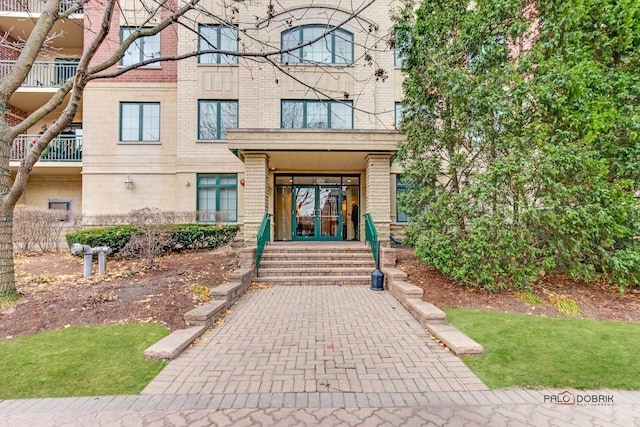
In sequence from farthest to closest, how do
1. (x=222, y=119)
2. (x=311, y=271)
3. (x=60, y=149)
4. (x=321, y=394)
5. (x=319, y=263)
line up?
(x=60, y=149) → (x=222, y=119) → (x=319, y=263) → (x=311, y=271) → (x=321, y=394)

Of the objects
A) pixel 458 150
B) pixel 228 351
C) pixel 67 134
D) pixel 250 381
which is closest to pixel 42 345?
pixel 228 351

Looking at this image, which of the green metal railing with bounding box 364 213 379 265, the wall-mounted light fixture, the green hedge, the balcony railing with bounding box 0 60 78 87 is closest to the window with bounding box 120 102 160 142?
the wall-mounted light fixture

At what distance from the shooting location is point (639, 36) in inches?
217

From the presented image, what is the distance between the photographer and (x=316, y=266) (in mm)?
7969

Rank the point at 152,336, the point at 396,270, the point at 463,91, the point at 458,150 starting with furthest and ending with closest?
the point at 396,270
the point at 458,150
the point at 463,91
the point at 152,336

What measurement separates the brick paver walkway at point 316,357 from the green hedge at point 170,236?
14.6 ft

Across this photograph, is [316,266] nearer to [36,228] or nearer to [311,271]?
[311,271]

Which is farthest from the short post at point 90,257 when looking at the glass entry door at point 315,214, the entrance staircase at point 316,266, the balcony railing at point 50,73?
the balcony railing at point 50,73

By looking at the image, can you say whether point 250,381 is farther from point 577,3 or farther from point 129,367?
point 577,3

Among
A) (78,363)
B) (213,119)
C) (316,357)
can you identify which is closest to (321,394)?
(316,357)

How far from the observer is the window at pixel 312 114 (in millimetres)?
12250

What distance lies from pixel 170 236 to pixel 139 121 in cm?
746

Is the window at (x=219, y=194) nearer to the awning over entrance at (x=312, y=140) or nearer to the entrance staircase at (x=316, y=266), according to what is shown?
the awning over entrance at (x=312, y=140)

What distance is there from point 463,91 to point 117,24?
47.7 feet
